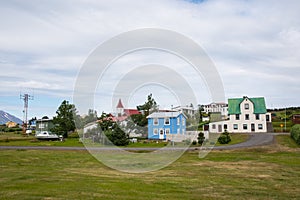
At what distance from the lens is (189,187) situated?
40.4 feet

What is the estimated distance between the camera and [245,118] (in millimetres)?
59219

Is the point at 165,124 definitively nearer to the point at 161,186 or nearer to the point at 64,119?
the point at 64,119

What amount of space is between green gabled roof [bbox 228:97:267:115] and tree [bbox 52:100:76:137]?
30.6 meters

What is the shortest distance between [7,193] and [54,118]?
161 ft

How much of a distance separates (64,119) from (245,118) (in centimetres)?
3448

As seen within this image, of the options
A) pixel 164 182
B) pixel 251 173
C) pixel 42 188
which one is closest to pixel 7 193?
pixel 42 188

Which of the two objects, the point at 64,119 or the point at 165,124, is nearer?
the point at 165,124

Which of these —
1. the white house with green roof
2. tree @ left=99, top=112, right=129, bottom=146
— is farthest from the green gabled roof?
tree @ left=99, top=112, right=129, bottom=146

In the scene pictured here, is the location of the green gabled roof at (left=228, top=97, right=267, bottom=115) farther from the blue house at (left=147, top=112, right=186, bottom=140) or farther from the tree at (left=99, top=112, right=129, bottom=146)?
the tree at (left=99, top=112, right=129, bottom=146)

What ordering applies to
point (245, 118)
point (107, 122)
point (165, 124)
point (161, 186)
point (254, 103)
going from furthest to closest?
point (254, 103) → point (245, 118) → point (165, 124) → point (107, 122) → point (161, 186)

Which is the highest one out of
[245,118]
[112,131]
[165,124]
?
[245,118]

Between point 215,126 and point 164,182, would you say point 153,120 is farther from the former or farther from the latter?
point 164,182

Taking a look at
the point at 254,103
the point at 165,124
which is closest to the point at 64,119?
the point at 165,124

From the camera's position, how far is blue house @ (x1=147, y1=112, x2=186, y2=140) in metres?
50.7
